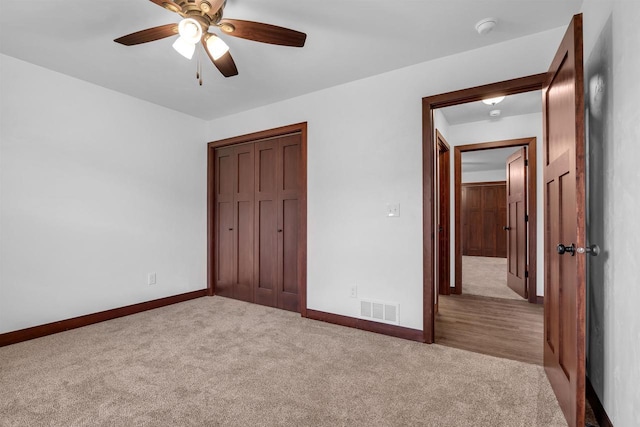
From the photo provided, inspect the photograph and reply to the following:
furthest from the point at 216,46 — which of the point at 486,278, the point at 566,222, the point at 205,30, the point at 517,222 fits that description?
the point at 486,278

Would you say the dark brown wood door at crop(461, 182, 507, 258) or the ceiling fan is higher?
the ceiling fan

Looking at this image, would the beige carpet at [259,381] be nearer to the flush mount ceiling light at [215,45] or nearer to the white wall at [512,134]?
the flush mount ceiling light at [215,45]

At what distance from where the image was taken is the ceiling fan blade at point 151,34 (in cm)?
184

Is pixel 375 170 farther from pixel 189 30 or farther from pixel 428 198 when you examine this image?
pixel 189 30

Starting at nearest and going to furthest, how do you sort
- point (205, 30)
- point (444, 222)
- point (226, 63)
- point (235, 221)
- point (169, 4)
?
1. point (169, 4)
2. point (205, 30)
3. point (226, 63)
4. point (235, 221)
5. point (444, 222)

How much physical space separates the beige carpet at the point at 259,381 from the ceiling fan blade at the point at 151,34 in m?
2.11

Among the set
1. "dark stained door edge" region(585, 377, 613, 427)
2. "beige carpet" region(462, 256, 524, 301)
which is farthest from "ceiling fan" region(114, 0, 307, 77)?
"beige carpet" region(462, 256, 524, 301)

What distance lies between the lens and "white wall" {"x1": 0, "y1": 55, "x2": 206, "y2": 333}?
8.95ft

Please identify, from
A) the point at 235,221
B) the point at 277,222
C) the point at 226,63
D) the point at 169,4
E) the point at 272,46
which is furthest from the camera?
the point at 235,221

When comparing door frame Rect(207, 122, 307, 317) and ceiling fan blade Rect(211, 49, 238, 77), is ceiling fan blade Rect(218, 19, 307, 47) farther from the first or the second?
door frame Rect(207, 122, 307, 317)

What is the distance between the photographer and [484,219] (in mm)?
8508

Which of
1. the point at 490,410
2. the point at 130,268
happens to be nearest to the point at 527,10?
the point at 490,410

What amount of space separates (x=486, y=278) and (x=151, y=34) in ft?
18.7

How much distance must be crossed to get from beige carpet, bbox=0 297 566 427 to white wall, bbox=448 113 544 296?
2.26 meters
